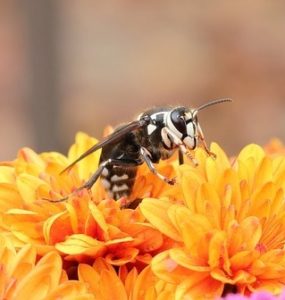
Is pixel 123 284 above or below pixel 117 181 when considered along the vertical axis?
below

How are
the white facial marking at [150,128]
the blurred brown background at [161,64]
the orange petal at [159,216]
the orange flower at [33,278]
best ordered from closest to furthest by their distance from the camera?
the orange flower at [33,278] < the orange petal at [159,216] < the white facial marking at [150,128] < the blurred brown background at [161,64]

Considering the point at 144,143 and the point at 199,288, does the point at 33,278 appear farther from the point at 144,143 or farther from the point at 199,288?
the point at 144,143

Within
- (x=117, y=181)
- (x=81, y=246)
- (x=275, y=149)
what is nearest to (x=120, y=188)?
(x=117, y=181)

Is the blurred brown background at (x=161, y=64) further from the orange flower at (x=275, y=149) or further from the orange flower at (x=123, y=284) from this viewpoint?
the orange flower at (x=123, y=284)

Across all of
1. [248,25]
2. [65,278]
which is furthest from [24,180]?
[248,25]

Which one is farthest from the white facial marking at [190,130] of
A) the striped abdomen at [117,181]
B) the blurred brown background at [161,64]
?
the blurred brown background at [161,64]

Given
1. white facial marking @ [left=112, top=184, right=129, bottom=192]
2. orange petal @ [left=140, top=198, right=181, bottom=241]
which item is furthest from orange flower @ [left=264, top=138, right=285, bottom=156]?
orange petal @ [left=140, top=198, right=181, bottom=241]
